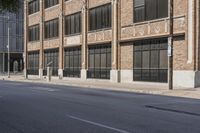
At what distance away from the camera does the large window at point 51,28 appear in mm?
53750

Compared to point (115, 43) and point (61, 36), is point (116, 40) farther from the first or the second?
point (61, 36)

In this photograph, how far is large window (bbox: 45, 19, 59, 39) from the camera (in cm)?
5375

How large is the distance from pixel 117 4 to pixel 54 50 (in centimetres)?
1654

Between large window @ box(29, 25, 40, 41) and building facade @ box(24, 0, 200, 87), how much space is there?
138 millimetres

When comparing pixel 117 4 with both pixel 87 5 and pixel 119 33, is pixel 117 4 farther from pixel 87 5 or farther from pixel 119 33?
pixel 87 5

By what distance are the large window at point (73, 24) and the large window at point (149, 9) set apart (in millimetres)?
11561

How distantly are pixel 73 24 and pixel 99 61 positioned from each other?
287 inches

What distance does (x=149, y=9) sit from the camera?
1415 inches

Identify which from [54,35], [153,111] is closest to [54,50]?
[54,35]

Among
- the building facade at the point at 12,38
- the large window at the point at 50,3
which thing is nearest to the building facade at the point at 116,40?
the large window at the point at 50,3

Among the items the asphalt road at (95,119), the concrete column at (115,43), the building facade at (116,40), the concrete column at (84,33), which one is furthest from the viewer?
the concrete column at (84,33)

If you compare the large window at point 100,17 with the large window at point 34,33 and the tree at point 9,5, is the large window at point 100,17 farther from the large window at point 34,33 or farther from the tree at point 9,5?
the tree at point 9,5

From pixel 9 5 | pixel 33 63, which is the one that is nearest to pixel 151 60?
pixel 9 5

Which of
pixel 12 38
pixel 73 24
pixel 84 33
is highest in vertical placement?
pixel 12 38
